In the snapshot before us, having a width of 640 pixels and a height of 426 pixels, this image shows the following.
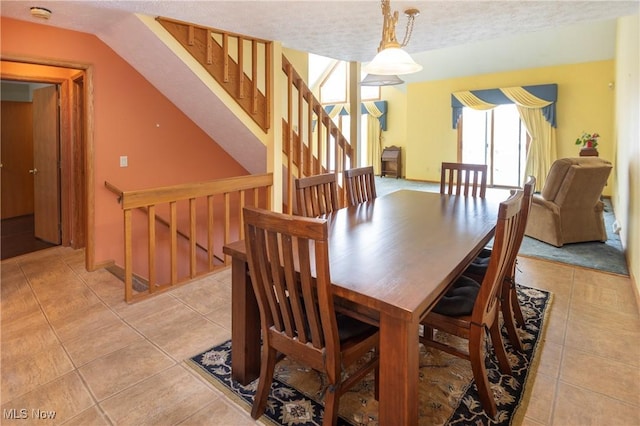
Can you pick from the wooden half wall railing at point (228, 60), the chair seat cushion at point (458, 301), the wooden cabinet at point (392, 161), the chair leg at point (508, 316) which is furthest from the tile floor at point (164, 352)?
the wooden cabinet at point (392, 161)

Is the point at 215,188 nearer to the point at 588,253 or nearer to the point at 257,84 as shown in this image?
the point at 257,84

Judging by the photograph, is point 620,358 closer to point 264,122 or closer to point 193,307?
point 193,307

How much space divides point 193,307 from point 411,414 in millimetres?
1931

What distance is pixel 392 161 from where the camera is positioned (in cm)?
1048

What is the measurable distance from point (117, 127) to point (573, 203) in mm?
4986

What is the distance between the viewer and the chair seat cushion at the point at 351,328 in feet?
5.08

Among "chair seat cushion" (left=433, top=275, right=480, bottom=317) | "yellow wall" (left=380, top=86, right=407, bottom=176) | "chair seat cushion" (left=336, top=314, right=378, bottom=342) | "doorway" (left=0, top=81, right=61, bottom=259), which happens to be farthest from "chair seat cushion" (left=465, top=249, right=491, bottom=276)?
"yellow wall" (left=380, top=86, right=407, bottom=176)

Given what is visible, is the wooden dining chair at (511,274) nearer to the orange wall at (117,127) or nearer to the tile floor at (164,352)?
the tile floor at (164,352)

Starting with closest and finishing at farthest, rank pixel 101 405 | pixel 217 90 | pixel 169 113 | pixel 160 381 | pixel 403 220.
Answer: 1. pixel 101 405
2. pixel 160 381
3. pixel 403 220
4. pixel 217 90
5. pixel 169 113

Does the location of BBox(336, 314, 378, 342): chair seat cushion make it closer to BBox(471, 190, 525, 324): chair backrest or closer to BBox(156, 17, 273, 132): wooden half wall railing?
BBox(471, 190, 525, 324): chair backrest

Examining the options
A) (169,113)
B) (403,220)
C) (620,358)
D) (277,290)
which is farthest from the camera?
(169,113)

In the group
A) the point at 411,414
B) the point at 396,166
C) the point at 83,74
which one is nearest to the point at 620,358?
the point at 411,414

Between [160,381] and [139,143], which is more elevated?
[139,143]

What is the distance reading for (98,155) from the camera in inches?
146
